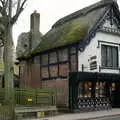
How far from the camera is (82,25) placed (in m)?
27.7

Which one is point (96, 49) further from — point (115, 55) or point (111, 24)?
point (111, 24)

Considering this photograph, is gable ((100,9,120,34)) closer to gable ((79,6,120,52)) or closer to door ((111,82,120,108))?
gable ((79,6,120,52))

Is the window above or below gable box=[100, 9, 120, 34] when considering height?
below

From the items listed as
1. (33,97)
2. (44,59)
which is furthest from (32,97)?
(44,59)

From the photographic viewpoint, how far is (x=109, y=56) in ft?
93.0

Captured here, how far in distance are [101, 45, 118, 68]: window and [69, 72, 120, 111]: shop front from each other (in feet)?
3.95

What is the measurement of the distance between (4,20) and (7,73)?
3434 mm

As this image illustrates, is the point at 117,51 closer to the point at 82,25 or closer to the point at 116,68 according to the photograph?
the point at 116,68

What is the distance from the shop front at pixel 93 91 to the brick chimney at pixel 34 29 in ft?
27.3

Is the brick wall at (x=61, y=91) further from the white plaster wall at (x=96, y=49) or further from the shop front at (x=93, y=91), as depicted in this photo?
the white plaster wall at (x=96, y=49)

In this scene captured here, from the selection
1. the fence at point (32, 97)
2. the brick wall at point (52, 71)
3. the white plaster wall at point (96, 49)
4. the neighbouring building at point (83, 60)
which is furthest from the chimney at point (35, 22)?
the fence at point (32, 97)

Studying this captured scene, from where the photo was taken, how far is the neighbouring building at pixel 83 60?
84.6 feet

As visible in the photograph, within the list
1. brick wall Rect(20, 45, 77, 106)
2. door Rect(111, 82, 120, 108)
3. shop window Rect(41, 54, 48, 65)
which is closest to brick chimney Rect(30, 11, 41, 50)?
brick wall Rect(20, 45, 77, 106)

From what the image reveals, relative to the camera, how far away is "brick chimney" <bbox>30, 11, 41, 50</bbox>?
33.0 m
